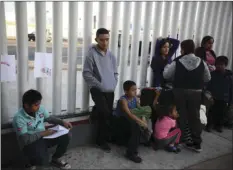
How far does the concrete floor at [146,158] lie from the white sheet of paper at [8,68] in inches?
52.1

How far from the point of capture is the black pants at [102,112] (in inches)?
130

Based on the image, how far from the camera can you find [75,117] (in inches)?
138

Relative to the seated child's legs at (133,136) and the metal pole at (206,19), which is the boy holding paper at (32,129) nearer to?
the seated child's legs at (133,136)

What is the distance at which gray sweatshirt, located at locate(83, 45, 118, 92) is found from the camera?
3.22 metres

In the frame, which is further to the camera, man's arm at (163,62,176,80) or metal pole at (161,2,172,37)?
metal pole at (161,2,172,37)

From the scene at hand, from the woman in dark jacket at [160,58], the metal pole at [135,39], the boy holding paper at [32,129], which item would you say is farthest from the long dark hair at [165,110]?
the boy holding paper at [32,129]

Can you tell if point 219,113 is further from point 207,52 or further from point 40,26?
point 40,26

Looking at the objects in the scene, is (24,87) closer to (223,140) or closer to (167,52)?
(167,52)

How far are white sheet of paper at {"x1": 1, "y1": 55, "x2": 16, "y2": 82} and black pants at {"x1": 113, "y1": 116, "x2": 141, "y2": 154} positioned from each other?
61.2 inches

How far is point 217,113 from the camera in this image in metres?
4.39

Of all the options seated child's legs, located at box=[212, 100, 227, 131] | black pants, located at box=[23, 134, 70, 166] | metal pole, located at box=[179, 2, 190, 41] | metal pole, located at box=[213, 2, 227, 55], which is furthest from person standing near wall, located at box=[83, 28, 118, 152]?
metal pole, located at box=[213, 2, 227, 55]

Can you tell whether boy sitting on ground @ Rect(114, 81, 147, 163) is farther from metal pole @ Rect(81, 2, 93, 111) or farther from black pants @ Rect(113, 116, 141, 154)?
metal pole @ Rect(81, 2, 93, 111)

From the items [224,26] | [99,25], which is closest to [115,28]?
[99,25]

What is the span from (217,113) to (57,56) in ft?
10.0
